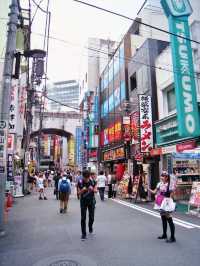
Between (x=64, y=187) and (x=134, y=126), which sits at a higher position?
(x=134, y=126)

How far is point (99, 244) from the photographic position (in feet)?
20.2

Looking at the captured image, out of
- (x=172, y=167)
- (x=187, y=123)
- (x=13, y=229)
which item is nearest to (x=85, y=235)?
(x=13, y=229)

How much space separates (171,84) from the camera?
15914 mm

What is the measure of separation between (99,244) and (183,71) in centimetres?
996

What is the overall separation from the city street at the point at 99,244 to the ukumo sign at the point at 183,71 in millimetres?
4762

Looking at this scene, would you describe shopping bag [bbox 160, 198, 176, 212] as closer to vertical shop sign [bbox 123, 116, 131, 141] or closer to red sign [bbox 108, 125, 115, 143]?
vertical shop sign [bbox 123, 116, 131, 141]

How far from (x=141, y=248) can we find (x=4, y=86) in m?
6.03

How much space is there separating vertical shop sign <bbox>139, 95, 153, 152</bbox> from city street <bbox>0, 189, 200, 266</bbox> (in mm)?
7597

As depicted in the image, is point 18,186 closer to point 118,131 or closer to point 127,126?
point 127,126

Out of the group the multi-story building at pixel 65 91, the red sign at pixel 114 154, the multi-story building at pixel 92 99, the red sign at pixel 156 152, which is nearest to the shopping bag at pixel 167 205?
the red sign at pixel 156 152

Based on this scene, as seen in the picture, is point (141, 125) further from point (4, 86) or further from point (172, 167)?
point (4, 86)

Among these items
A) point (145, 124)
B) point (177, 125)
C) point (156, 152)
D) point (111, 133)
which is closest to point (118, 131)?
point (111, 133)

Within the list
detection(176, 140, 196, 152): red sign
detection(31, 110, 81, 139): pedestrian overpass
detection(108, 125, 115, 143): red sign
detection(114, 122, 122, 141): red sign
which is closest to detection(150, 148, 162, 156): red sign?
detection(176, 140, 196, 152): red sign

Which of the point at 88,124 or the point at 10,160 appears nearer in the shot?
the point at 10,160
